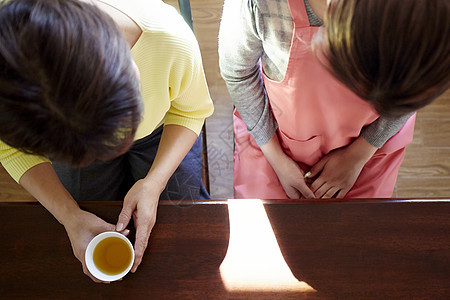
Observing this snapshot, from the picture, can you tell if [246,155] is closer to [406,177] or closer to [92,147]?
[92,147]

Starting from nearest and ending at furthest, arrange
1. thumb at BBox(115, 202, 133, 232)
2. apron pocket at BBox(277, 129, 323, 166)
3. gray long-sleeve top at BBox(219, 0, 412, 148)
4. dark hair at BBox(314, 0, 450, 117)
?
1. dark hair at BBox(314, 0, 450, 117)
2. gray long-sleeve top at BBox(219, 0, 412, 148)
3. thumb at BBox(115, 202, 133, 232)
4. apron pocket at BBox(277, 129, 323, 166)

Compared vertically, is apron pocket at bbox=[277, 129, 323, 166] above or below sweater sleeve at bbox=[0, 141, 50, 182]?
below

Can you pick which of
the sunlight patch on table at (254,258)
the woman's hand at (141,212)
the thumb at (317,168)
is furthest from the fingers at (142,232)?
the thumb at (317,168)

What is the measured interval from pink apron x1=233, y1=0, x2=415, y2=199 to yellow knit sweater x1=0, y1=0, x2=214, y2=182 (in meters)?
0.20

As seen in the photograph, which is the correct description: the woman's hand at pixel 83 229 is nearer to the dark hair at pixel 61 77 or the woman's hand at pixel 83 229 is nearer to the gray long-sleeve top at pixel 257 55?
the dark hair at pixel 61 77

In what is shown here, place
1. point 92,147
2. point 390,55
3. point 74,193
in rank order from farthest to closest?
point 74,193 → point 92,147 → point 390,55

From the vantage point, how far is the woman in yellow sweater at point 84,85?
1.72 ft

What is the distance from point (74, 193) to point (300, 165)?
27.9 inches

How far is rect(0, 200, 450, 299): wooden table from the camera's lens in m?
0.78

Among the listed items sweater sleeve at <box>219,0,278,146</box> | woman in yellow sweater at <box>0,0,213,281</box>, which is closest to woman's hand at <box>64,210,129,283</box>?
woman in yellow sweater at <box>0,0,213,281</box>

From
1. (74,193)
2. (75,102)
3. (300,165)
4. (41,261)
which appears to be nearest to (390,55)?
(75,102)

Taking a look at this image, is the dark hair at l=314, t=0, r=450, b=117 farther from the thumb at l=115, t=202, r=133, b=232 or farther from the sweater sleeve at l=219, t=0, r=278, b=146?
the thumb at l=115, t=202, r=133, b=232

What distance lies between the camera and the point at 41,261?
2.71ft

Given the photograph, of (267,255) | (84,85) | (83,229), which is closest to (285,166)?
(267,255)
